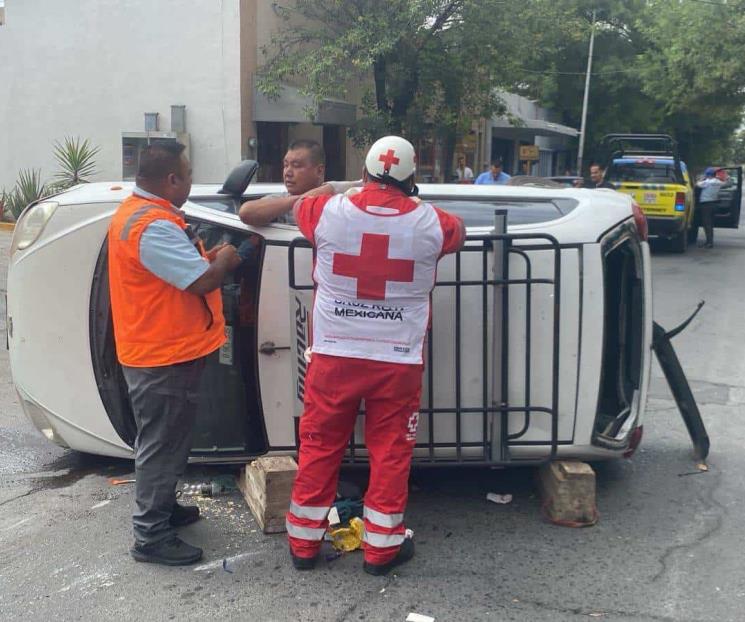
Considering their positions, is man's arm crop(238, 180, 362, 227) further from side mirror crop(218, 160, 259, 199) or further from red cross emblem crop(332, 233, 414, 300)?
red cross emblem crop(332, 233, 414, 300)

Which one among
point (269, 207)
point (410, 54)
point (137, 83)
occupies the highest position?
point (410, 54)

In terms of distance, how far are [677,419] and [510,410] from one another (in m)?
2.54

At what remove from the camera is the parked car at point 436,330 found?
4223mm

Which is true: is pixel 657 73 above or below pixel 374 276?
above

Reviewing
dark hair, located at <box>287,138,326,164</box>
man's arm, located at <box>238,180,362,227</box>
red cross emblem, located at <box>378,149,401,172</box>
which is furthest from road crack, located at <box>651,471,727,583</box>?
dark hair, located at <box>287,138,326,164</box>

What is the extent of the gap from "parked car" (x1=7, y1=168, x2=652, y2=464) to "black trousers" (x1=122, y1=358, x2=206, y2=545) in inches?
22.1

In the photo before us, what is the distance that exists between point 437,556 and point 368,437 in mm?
654

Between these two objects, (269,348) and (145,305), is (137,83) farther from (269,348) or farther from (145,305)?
(145,305)

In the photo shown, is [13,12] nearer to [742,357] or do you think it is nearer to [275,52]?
[275,52]

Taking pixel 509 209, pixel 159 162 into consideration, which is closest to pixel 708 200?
pixel 509 209

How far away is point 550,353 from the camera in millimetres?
4266

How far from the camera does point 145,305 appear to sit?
3.79 metres

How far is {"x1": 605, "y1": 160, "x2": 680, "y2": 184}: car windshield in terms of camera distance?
17.2 metres

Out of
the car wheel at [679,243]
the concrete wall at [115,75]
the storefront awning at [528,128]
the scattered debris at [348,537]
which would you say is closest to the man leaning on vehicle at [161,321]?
the scattered debris at [348,537]
